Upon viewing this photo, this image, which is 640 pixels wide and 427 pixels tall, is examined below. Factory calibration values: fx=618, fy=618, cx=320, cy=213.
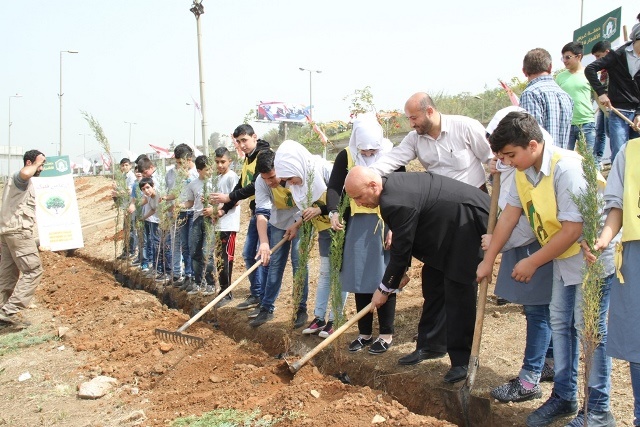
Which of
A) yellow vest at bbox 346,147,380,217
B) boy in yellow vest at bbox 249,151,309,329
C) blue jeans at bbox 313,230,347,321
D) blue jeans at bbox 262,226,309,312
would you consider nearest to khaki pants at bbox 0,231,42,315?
boy in yellow vest at bbox 249,151,309,329

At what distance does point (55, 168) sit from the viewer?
13.6m

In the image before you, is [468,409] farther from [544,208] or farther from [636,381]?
[544,208]

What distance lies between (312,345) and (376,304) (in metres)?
1.25

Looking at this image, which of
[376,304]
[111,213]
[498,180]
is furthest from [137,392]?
[111,213]

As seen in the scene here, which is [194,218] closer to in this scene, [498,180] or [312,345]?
[312,345]

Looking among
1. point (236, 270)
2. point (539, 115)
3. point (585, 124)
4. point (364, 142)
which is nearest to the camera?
point (539, 115)

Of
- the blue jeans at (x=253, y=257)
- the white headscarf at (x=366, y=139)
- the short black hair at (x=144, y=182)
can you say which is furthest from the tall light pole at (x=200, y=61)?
the white headscarf at (x=366, y=139)

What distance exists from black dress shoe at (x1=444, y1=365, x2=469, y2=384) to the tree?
10984 millimetres

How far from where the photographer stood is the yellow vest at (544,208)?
139 inches

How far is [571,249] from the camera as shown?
3.55 meters

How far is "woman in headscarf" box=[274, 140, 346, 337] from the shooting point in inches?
219

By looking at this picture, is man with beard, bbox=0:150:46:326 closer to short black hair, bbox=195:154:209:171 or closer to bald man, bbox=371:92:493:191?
short black hair, bbox=195:154:209:171

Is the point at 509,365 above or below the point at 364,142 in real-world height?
below

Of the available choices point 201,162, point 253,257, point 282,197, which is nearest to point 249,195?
point 253,257
